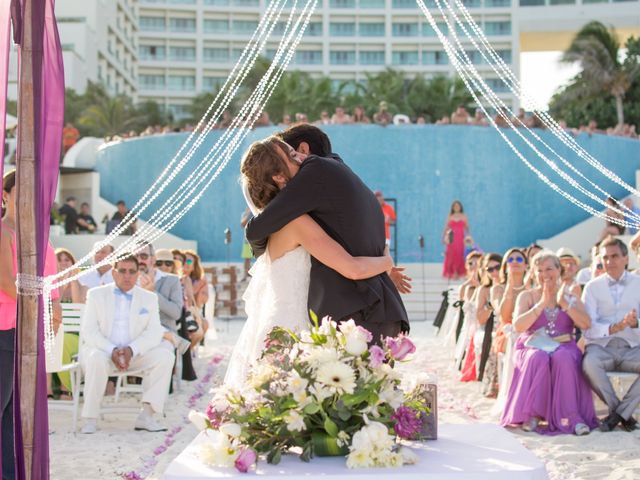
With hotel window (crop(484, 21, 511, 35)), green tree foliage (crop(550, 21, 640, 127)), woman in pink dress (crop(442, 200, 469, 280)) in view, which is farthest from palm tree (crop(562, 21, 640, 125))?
hotel window (crop(484, 21, 511, 35))

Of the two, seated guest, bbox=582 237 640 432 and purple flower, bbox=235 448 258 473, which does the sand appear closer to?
seated guest, bbox=582 237 640 432

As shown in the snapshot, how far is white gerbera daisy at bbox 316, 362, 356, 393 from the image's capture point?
8.59ft

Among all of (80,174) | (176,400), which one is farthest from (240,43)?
(176,400)

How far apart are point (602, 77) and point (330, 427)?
3781cm

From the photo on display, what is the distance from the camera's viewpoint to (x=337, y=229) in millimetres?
3420

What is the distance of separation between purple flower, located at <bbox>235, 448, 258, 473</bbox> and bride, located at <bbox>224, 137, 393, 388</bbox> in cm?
78

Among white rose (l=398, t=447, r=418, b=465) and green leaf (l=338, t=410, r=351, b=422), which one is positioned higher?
green leaf (l=338, t=410, r=351, b=422)

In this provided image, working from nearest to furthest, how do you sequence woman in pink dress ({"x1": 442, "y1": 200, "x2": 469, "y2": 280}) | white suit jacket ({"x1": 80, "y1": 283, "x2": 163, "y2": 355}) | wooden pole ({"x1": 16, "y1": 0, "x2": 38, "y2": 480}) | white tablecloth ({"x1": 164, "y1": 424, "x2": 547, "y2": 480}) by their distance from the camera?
white tablecloth ({"x1": 164, "y1": 424, "x2": 547, "y2": 480})
wooden pole ({"x1": 16, "y1": 0, "x2": 38, "y2": 480})
white suit jacket ({"x1": 80, "y1": 283, "x2": 163, "y2": 355})
woman in pink dress ({"x1": 442, "y1": 200, "x2": 469, "y2": 280})

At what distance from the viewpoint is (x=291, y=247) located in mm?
3402

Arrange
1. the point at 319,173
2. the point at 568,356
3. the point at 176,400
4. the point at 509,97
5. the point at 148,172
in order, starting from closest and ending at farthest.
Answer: the point at 319,173, the point at 568,356, the point at 176,400, the point at 148,172, the point at 509,97

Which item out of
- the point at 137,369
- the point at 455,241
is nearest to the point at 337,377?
the point at 137,369

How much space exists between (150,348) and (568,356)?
3.20 metres

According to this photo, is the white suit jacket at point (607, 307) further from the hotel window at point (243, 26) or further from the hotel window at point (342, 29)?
the hotel window at point (243, 26)

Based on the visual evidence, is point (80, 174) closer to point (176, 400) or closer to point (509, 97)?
point (176, 400)
